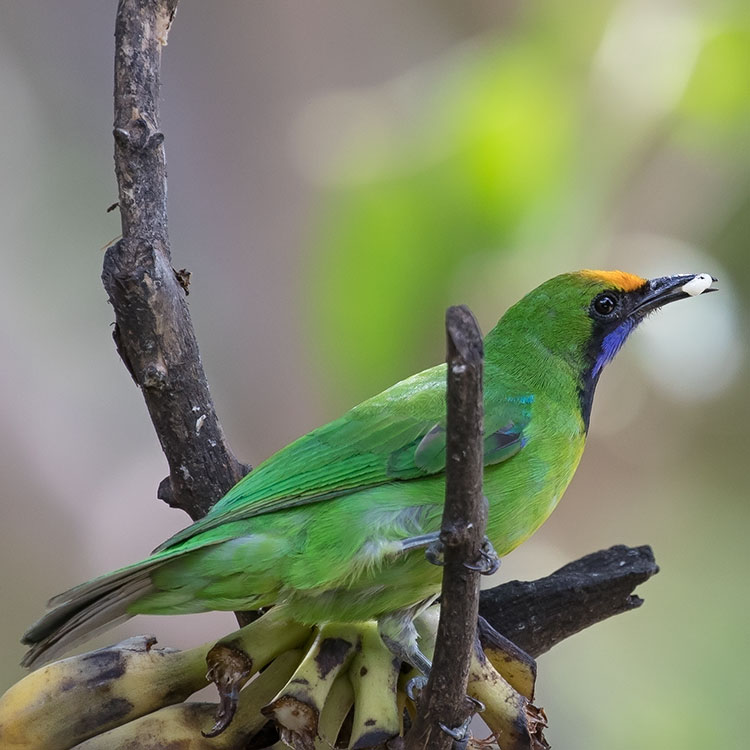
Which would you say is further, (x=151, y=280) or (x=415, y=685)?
(x=151, y=280)

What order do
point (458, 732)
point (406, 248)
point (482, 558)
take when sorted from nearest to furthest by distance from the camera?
point (482, 558), point (458, 732), point (406, 248)

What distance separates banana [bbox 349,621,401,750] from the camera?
6.18ft

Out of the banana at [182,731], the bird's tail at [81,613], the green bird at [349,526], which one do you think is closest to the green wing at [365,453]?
the green bird at [349,526]

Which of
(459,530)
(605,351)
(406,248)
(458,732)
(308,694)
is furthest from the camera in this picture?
(406,248)

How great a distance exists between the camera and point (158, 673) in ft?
6.84

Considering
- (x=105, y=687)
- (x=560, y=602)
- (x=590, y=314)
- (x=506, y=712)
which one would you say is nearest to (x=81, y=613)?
(x=105, y=687)

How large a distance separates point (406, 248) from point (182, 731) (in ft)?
5.98

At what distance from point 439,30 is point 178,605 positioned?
168 inches

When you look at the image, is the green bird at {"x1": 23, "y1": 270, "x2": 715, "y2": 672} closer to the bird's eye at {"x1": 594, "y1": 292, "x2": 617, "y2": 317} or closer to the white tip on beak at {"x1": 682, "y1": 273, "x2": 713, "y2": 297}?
the bird's eye at {"x1": 594, "y1": 292, "x2": 617, "y2": 317}

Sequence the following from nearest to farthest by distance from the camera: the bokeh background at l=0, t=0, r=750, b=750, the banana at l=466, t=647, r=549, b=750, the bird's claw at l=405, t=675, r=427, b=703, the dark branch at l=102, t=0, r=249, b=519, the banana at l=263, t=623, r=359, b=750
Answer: the banana at l=263, t=623, r=359, b=750
the banana at l=466, t=647, r=549, b=750
the bird's claw at l=405, t=675, r=427, b=703
the dark branch at l=102, t=0, r=249, b=519
the bokeh background at l=0, t=0, r=750, b=750

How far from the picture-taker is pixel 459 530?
146 centimetres

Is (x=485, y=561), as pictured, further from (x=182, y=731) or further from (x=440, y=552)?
(x=182, y=731)

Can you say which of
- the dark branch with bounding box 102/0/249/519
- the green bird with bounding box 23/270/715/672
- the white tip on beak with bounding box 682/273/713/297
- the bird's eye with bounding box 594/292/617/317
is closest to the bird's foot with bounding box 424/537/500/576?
the green bird with bounding box 23/270/715/672

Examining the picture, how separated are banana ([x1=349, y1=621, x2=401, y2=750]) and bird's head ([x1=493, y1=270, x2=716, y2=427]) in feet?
3.32
